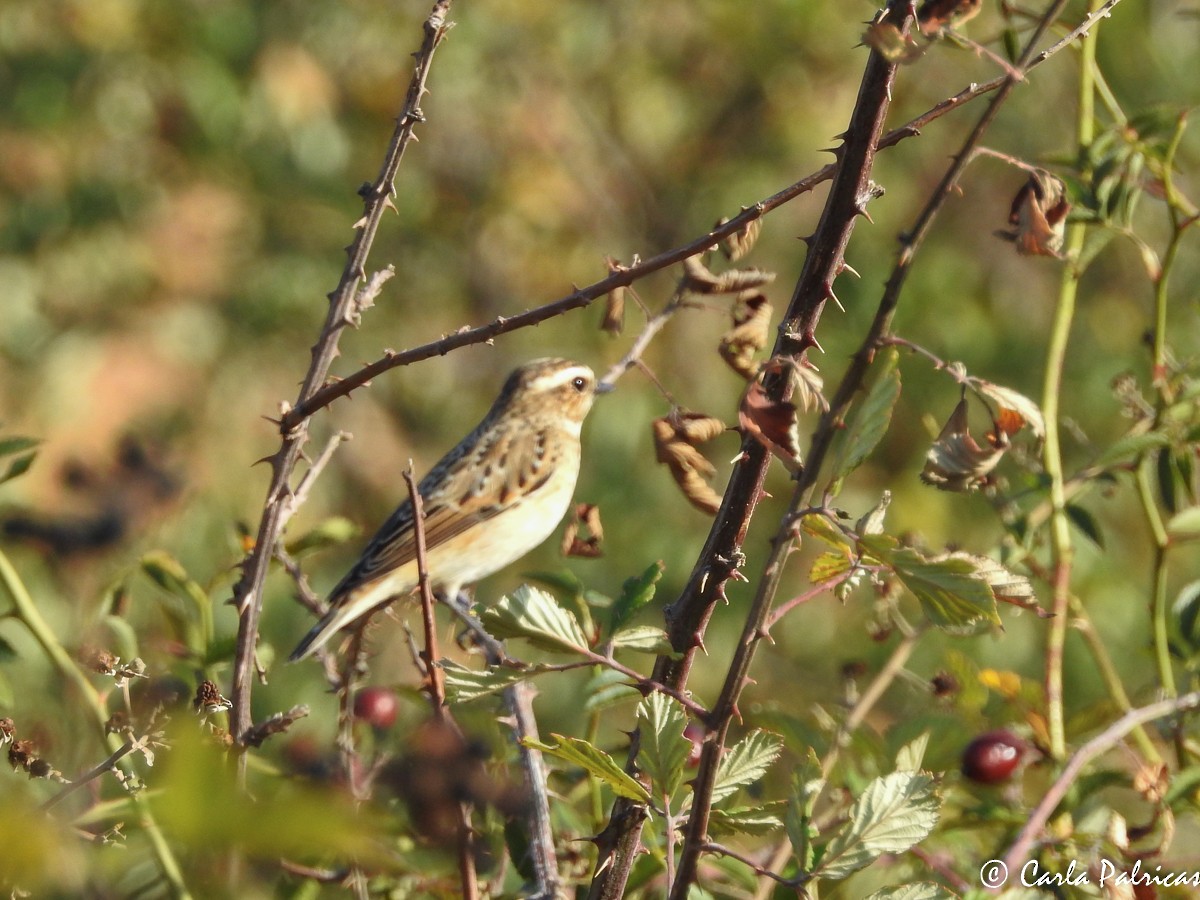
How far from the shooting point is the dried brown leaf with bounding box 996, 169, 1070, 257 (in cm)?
153

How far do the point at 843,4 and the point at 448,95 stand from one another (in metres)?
2.26

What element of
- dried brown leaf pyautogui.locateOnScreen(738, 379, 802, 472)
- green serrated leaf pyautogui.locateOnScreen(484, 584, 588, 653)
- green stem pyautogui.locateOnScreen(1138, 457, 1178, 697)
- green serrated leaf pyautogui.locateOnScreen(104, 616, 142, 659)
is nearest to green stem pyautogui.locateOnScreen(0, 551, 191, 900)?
green serrated leaf pyautogui.locateOnScreen(104, 616, 142, 659)

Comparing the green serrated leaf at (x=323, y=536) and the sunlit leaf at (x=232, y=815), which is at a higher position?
the sunlit leaf at (x=232, y=815)

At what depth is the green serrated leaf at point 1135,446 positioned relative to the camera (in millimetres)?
2027

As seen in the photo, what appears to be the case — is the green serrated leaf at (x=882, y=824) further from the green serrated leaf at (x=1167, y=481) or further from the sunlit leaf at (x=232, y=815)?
the green serrated leaf at (x=1167, y=481)

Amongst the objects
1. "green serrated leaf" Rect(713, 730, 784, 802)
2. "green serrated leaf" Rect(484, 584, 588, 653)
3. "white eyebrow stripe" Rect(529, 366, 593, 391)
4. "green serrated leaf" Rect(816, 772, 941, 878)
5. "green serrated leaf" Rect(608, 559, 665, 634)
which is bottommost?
"white eyebrow stripe" Rect(529, 366, 593, 391)

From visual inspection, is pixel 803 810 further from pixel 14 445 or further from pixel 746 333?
pixel 14 445

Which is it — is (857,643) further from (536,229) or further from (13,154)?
(13,154)

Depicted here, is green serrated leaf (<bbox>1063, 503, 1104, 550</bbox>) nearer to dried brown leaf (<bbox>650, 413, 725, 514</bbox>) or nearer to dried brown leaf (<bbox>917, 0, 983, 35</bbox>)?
dried brown leaf (<bbox>650, 413, 725, 514</bbox>)

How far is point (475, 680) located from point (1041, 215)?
2.61ft

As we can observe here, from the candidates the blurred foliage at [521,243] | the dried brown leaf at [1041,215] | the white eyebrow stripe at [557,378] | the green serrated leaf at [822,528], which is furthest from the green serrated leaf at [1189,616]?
the blurred foliage at [521,243]

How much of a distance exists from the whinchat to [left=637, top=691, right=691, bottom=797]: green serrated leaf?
3.36 metres

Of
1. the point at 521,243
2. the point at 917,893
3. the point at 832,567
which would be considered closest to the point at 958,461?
the point at 832,567

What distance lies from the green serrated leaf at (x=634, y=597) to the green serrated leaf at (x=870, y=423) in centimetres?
34
